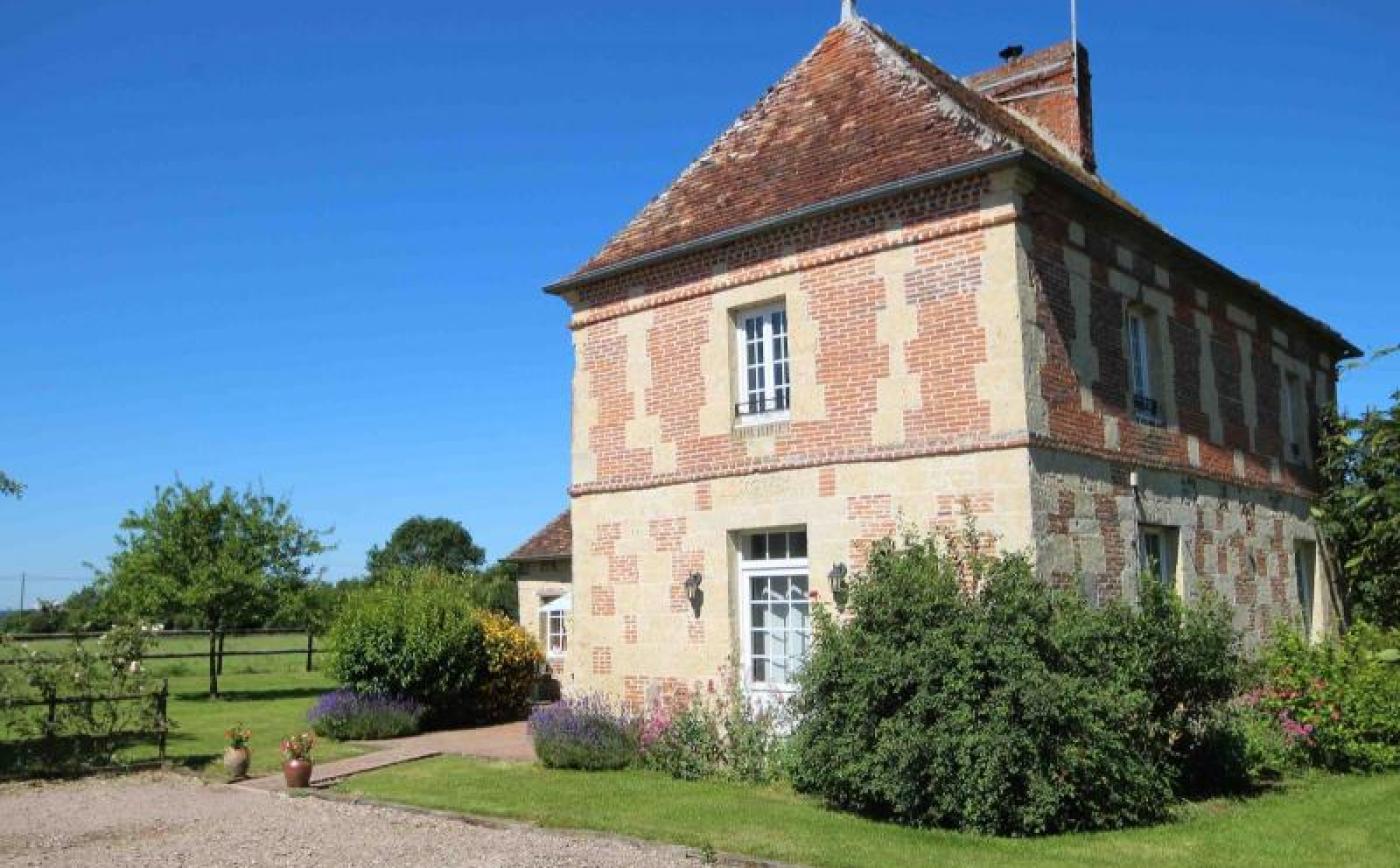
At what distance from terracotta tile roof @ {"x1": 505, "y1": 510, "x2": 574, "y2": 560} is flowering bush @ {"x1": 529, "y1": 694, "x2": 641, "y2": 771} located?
1087 cm

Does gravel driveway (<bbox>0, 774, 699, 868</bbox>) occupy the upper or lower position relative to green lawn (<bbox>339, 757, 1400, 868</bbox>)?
lower

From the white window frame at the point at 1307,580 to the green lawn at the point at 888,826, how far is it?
5945 millimetres

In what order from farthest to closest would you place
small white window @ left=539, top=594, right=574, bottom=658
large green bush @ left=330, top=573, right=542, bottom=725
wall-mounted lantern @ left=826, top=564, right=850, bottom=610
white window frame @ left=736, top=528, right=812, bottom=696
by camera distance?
small white window @ left=539, top=594, right=574, bottom=658 → large green bush @ left=330, top=573, right=542, bottom=725 → white window frame @ left=736, top=528, right=812, bottom=696 → wall-mounted lantern @ left=826, top=564, right=850, bottom=610

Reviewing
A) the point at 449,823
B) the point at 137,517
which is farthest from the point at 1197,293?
the point at 137,517

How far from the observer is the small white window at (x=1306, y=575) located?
1595cm

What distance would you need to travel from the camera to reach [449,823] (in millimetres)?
9578

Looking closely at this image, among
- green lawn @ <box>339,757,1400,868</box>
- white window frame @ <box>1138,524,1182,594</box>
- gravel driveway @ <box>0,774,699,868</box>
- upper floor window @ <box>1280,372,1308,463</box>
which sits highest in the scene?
upper floor window @ <box>1280,372,1308,463</box>

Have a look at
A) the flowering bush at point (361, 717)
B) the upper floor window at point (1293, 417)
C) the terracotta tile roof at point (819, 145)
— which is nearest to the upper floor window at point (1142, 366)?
the terracotta tile roof at point (819, 145)

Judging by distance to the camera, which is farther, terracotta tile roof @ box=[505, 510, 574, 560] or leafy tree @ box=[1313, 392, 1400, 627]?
terracotta tile roof @ box=[505, 510, 574, 560]

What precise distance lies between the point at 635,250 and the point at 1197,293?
714cm

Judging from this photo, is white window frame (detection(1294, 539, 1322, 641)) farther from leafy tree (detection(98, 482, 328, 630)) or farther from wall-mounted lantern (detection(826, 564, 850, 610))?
leafy tree (detection(98, 482, 328, 630))

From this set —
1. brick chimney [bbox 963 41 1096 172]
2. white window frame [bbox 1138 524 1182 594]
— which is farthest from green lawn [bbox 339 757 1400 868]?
brick chimney [bbox 963 41 1096 172]

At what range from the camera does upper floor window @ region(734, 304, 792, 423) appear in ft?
40.4

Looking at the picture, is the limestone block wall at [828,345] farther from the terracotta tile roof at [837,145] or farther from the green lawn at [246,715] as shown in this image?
the green lawn at [246,715]
